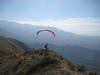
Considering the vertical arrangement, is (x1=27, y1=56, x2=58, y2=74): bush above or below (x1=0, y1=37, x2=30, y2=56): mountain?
above

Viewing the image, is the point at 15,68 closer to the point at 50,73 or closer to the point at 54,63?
the point at 54,63

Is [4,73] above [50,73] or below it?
below

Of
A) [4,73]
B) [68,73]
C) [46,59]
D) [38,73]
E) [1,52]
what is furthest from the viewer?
[1,52]

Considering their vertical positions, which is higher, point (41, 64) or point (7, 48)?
point (41, 64)

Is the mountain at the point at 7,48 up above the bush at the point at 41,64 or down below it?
below

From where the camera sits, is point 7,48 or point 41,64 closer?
point 41,64

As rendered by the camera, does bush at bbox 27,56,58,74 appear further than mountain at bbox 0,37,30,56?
No

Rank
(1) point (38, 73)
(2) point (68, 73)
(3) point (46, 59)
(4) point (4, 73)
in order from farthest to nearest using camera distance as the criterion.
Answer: (4) point (4, 73), (3) point (46, 59), (1) point (38, 73), (2) point (68, 73)

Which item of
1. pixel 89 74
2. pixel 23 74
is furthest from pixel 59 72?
pixel 23 74

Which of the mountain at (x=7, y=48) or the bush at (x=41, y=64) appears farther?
the mountain at (x=7, y=48)

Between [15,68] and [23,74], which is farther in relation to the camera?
[15,68]
